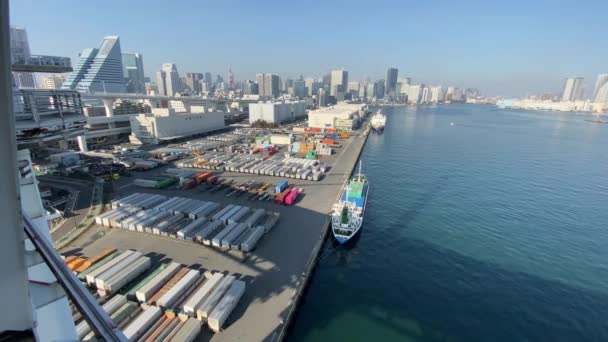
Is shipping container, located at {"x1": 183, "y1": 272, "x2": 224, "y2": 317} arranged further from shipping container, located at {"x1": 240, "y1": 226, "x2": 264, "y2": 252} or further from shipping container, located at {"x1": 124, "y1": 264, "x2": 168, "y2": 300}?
shipping container, located at {"x1": 240, "y1": 226, "x2": 264, "y2": 252}

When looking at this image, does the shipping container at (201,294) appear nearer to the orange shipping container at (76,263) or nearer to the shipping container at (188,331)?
the shipping container at (188,331)

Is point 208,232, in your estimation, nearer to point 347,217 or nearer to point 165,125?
point 347,217

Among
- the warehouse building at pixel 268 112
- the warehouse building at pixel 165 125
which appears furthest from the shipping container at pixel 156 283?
the warehouse building at pixel 268 112

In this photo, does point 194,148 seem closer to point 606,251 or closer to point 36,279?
point 36,279

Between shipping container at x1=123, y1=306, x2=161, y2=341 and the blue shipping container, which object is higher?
the blue shipping container

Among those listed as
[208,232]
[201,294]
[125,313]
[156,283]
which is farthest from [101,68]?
[201,294]

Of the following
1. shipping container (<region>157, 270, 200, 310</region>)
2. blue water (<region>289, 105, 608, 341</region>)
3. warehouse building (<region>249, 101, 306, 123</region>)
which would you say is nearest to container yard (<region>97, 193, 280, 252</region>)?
shipping container (<region>157, 270, 200, 310</region>)

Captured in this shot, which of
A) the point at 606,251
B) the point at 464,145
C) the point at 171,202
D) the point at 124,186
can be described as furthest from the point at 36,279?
the point at 464,145
